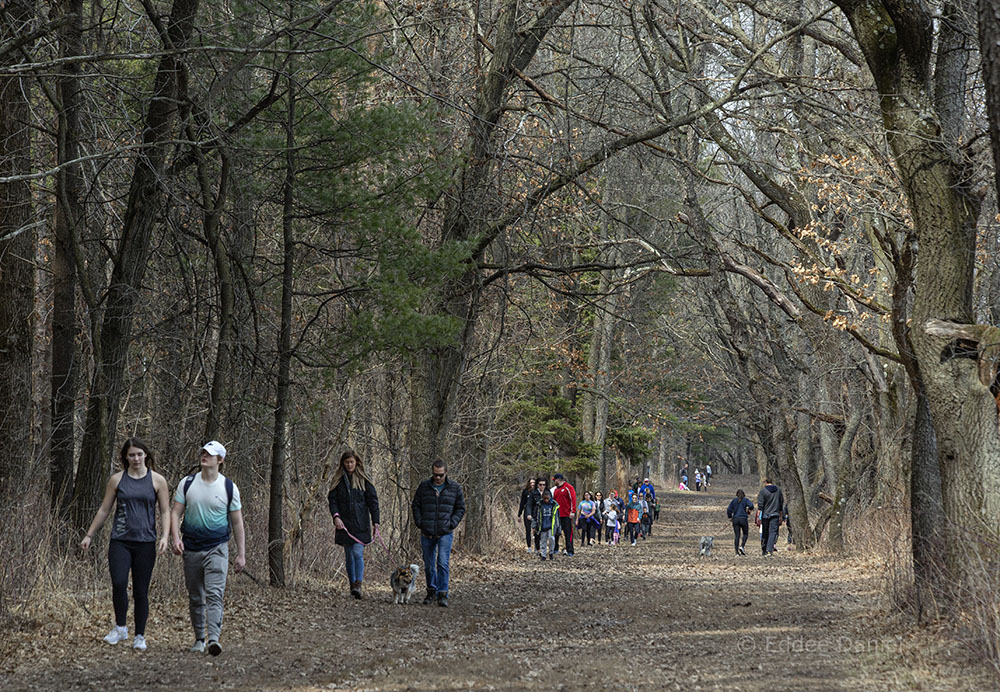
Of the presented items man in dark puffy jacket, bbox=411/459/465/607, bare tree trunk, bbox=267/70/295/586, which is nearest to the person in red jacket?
man in dark puffy jacket, bbox=411/459/465/607

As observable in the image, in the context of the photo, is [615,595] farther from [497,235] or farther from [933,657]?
[933,657]

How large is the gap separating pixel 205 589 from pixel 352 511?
444 centimetres

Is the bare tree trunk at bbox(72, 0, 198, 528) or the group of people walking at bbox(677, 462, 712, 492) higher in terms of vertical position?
the bare tree trunk at bbox(72, 0, 198, 528)

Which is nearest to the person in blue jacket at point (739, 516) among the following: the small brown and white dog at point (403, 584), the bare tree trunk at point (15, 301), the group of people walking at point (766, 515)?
the group of people walking at point (766, 515)

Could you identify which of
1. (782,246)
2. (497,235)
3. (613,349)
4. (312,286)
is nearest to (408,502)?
(312,286)

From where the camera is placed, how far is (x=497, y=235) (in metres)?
16.1

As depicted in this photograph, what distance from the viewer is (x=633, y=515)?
3067 centimetres

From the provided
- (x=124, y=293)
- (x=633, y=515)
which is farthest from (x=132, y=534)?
(x=633, y=515)

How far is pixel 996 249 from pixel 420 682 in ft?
38.6

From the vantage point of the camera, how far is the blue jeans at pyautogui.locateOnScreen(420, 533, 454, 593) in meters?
13.8

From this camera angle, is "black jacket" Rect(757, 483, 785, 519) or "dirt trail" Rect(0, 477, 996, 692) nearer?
"dirt trail" Rect(0, 477, 996, 692)

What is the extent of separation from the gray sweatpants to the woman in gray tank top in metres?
0.31

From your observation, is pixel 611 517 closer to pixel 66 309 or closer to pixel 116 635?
pixel 66 309

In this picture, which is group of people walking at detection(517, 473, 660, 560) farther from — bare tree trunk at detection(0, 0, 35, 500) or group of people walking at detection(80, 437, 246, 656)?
group of people walking at detection(80, 437, 246, 656)
